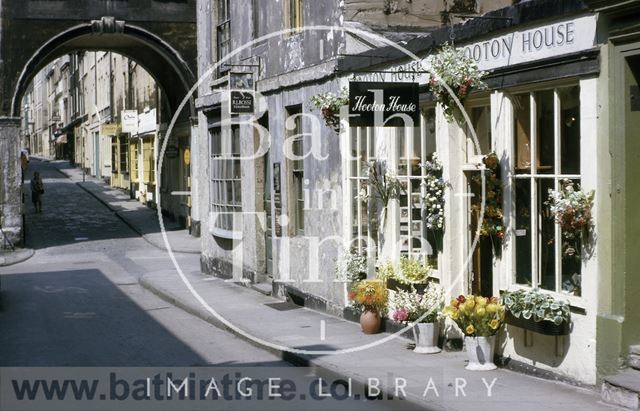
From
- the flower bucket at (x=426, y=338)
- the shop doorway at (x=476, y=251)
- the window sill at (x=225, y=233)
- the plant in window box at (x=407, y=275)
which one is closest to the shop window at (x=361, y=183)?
the plant in window box at (x=407, y=275)

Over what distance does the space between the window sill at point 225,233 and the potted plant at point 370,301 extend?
21.7 feet

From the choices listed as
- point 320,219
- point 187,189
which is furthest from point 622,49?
point 187,189

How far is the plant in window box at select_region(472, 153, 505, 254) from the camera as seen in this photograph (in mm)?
10006

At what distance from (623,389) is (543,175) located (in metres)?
2.42

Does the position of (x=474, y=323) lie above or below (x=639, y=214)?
below

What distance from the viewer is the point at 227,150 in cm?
1923

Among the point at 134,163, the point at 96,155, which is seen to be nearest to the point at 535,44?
the point at 134,163

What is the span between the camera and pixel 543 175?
935cm

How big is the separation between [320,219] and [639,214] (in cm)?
707

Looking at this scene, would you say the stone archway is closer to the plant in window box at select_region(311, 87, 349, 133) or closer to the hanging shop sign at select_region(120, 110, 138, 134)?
the hanging shop sign at select_region(120, 110, 138, 134)

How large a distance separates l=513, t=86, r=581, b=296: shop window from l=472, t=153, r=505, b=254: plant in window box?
0.23 metres

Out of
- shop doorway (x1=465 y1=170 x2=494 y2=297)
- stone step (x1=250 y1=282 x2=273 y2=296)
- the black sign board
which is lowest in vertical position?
stone step (x1=250 y1=282 x2=273 y2=296)

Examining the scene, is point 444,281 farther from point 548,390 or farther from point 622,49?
point 622,49

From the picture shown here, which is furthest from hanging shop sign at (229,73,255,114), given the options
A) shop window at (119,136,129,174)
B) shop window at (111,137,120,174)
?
shop window at (111,137,120,174)
